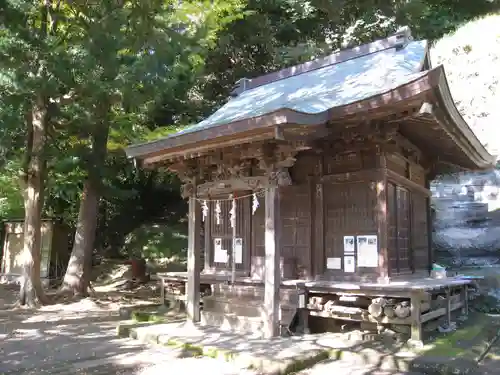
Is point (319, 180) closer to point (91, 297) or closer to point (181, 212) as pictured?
point (91, 297)

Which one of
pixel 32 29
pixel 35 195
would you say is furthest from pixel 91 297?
pixel 32 29

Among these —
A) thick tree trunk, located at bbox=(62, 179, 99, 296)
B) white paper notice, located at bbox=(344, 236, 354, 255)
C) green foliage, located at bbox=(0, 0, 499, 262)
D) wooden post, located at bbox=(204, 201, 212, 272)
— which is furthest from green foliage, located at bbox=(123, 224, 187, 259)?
white paper notice, located at bbox=(344, 236, 354, 255)

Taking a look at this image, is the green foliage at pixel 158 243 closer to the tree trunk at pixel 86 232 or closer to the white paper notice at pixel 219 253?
the tree trunk at pixel 86 232

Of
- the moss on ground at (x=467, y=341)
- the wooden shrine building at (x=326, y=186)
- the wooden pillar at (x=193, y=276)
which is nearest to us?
the moss on ground at (x=467, y=341)

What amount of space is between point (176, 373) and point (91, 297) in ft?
26.6

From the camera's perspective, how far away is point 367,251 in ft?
25.0

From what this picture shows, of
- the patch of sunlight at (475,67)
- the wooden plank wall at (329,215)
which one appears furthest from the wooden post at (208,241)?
the patch of sunlight at (475,67)

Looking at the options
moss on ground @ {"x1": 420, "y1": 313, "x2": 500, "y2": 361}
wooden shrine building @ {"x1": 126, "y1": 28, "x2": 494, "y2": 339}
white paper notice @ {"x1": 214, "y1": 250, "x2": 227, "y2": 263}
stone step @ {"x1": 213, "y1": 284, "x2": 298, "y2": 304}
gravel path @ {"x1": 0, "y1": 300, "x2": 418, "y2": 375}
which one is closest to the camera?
gravel path @ {"x1": 0, "y1": 300, "x2": 418, "y2": 375}

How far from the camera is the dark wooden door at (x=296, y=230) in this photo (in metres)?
8.26

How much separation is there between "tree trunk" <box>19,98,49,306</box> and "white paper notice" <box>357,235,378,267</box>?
321 inches

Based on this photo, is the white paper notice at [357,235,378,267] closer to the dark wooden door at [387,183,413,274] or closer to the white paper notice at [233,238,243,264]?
the dark wooden door at [387,183,413,274]

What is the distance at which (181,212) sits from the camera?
17.1 m

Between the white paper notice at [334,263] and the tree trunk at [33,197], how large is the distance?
766 cm

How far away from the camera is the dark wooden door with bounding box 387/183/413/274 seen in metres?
7.88
